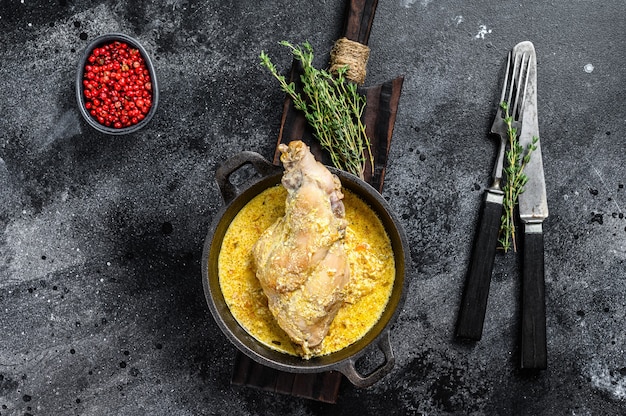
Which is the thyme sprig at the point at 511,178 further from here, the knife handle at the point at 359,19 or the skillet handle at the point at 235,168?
the skillet handle at the point at 235,168

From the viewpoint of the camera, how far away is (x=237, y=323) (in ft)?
8.26

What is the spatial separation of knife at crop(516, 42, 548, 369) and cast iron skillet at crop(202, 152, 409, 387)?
2.50ft

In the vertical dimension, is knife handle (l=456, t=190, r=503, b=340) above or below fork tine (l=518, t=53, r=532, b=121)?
below

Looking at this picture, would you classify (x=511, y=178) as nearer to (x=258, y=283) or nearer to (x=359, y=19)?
(x=359, y=19)

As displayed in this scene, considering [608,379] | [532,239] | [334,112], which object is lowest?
[608,379]

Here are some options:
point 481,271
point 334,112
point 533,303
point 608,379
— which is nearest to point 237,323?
point 334,112

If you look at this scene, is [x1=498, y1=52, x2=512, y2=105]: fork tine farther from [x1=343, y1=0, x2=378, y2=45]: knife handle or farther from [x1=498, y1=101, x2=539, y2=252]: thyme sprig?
[x1=343, y1=0, x2=378, y2=45]: knife handle

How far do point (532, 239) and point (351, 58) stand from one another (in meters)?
1.16

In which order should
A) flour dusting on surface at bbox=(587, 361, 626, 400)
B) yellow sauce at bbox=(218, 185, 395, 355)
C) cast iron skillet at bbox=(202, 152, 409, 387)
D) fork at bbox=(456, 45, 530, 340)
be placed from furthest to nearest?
1. flour dusting on surface at bbox=(587, 361, 626, 400)
2. fork at bbox=(456, 45, 530, 340)
3. yellow sauce at bbox=(218, 185, 395, 355)
4. cast iron skillet at bbox=(202, 152, 409, 387)

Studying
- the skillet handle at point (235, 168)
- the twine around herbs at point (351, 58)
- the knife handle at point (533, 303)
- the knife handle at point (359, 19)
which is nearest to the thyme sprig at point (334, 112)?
the twine around herbs at point (351, 58)

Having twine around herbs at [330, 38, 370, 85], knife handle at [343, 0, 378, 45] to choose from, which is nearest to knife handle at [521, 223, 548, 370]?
twine around herbs at [330, 38, 370, 85]

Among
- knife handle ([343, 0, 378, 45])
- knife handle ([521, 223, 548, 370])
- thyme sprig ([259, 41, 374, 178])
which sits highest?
knife handle ([343, 0, 378, 45])

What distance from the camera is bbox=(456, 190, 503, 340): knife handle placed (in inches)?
112

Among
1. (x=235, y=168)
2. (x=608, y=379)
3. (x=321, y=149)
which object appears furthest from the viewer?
(x=608, y=379)
